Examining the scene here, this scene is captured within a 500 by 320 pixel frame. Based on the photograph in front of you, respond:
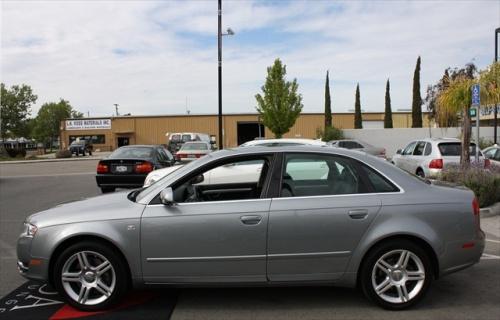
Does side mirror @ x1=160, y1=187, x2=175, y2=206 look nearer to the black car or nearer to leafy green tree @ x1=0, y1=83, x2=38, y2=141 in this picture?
the black car

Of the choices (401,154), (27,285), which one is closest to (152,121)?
(401,154)

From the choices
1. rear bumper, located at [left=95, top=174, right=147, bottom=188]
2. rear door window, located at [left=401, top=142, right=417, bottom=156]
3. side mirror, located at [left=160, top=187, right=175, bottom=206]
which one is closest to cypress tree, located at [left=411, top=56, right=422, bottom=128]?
rear door window, located at [left=401, top=142, right=417, bottom=156]

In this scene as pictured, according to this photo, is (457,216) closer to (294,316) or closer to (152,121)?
(294,316)

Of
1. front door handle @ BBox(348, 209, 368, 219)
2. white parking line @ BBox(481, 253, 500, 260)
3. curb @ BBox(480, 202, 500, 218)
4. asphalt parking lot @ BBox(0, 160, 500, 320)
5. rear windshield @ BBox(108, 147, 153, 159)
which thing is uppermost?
rear windshield @ BBox(108, 147, 153, 159)

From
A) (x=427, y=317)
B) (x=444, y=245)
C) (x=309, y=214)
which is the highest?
(x=309, y=214)

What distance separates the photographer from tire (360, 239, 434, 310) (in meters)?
4.31

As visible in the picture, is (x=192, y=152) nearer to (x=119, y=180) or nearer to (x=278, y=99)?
(x=119, y=180)

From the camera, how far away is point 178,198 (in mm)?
4516

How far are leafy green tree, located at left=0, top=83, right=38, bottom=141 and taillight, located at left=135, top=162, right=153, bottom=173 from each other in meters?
66.7

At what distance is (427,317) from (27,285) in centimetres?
427

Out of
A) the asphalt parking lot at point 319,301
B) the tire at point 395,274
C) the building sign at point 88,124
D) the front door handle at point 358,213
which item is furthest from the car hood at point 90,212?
the building sign at point 88,124

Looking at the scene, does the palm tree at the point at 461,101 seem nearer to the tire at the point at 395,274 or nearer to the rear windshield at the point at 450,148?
the rear windshield at the point at 450,148

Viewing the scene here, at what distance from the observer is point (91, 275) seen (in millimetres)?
4363

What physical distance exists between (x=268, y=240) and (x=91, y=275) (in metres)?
1.71
